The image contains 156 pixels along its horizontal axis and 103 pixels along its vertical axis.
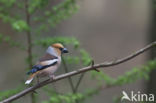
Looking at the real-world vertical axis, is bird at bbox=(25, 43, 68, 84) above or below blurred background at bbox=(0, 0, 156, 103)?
above

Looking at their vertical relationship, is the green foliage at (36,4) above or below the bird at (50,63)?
above

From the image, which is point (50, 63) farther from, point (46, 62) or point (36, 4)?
point (36, 4)

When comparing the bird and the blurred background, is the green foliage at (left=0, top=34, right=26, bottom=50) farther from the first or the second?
the blurred background

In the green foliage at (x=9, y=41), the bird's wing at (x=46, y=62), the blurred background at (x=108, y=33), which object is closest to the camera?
the bird's wing at (x=46, y=62)

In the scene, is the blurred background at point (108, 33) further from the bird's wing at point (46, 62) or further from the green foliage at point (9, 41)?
the bird's wing at point (46, 62)

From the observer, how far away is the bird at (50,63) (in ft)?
7.46

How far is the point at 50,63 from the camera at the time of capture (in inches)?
91.5

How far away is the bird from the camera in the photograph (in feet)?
7.46

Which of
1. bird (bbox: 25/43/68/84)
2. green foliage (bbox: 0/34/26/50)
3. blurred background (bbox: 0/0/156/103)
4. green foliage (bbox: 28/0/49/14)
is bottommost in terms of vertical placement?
blurred background (bbox: 0/0/156/103)

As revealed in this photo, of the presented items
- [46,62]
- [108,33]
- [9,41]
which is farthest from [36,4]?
[108,33]

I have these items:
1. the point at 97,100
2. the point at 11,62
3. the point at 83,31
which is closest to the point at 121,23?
the point at 83,31

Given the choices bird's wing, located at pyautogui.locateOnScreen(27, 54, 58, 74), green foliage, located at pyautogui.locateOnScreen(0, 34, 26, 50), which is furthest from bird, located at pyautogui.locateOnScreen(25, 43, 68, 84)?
green foliage, located at pyautogui.locateOnScreen(0, 34, 26, 50)

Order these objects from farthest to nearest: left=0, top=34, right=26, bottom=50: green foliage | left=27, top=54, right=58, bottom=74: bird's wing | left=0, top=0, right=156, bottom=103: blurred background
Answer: left=0, top=0, right=156, bottom=103: blurred background → left=0, top=34, right=26, bottom=50: green foliage → left=27, top=54, right=58, bottom=74: bird's wing

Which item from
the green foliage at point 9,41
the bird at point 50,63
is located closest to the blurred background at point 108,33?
Answer: the green foliage at point 9,41
